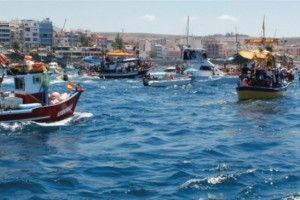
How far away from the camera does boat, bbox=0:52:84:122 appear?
2534cm

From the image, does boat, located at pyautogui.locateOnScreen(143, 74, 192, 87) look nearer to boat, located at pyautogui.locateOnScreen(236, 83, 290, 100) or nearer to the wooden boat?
the wooden boat

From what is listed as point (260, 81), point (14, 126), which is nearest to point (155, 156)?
point (14, 126)

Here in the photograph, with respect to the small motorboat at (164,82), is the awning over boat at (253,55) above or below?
above

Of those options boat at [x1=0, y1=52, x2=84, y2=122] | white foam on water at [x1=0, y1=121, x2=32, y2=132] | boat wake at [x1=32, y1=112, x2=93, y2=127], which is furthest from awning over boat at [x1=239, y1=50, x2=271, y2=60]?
white foam on water at [x1=0, y1=121, x2=32, y2=132]

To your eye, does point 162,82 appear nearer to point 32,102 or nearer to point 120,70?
point 120,70

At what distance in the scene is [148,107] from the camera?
3653cm

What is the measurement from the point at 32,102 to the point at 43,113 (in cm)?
128

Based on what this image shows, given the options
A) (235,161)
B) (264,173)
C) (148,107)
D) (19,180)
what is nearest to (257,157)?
(235,161)

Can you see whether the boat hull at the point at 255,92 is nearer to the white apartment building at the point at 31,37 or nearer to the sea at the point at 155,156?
the sea at the point at 155,156

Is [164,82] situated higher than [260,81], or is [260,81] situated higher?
[260,81]

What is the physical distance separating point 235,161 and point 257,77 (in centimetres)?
2205

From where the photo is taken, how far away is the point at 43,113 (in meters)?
26.0

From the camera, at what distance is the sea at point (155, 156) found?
556 inches

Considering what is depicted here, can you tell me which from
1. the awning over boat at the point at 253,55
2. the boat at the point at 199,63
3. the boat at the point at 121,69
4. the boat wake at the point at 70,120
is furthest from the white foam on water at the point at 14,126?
the boat at the point at 121,69
